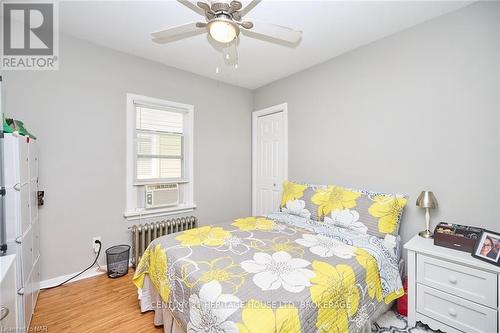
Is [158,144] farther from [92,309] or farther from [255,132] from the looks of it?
[92,309]

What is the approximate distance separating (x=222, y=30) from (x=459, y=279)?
2362 mm

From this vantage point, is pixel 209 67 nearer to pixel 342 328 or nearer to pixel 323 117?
pixel 323 117

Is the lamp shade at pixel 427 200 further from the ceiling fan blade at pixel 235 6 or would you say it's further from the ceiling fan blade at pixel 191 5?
the ceiling fan blade at pixel 191 5

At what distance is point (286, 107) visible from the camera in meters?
3.38

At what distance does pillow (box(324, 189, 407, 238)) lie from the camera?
2.01m

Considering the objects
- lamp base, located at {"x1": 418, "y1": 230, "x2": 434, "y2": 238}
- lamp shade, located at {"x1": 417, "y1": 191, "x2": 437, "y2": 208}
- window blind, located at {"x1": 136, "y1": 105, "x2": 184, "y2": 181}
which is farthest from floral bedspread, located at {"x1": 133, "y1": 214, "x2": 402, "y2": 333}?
window blind, located at {"x1": 136, "y1": 105, "x2": 184, "y2": 181}

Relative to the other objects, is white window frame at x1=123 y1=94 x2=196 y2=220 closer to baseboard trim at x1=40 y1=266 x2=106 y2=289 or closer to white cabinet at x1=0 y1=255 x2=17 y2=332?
baseboard trim at x1=40 y1=266 x2=106 y2=289

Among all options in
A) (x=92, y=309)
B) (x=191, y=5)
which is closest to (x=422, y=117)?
(x=191, y=5)

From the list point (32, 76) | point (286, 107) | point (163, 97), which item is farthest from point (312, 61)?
point (32, 76)

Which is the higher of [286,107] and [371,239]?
[286,107]

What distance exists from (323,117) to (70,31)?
2.99 metres

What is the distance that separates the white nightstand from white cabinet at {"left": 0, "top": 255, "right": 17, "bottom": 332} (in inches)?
101

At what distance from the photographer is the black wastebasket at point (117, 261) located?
247 cm

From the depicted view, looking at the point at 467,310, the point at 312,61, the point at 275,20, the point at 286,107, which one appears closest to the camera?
the point at 467,310
